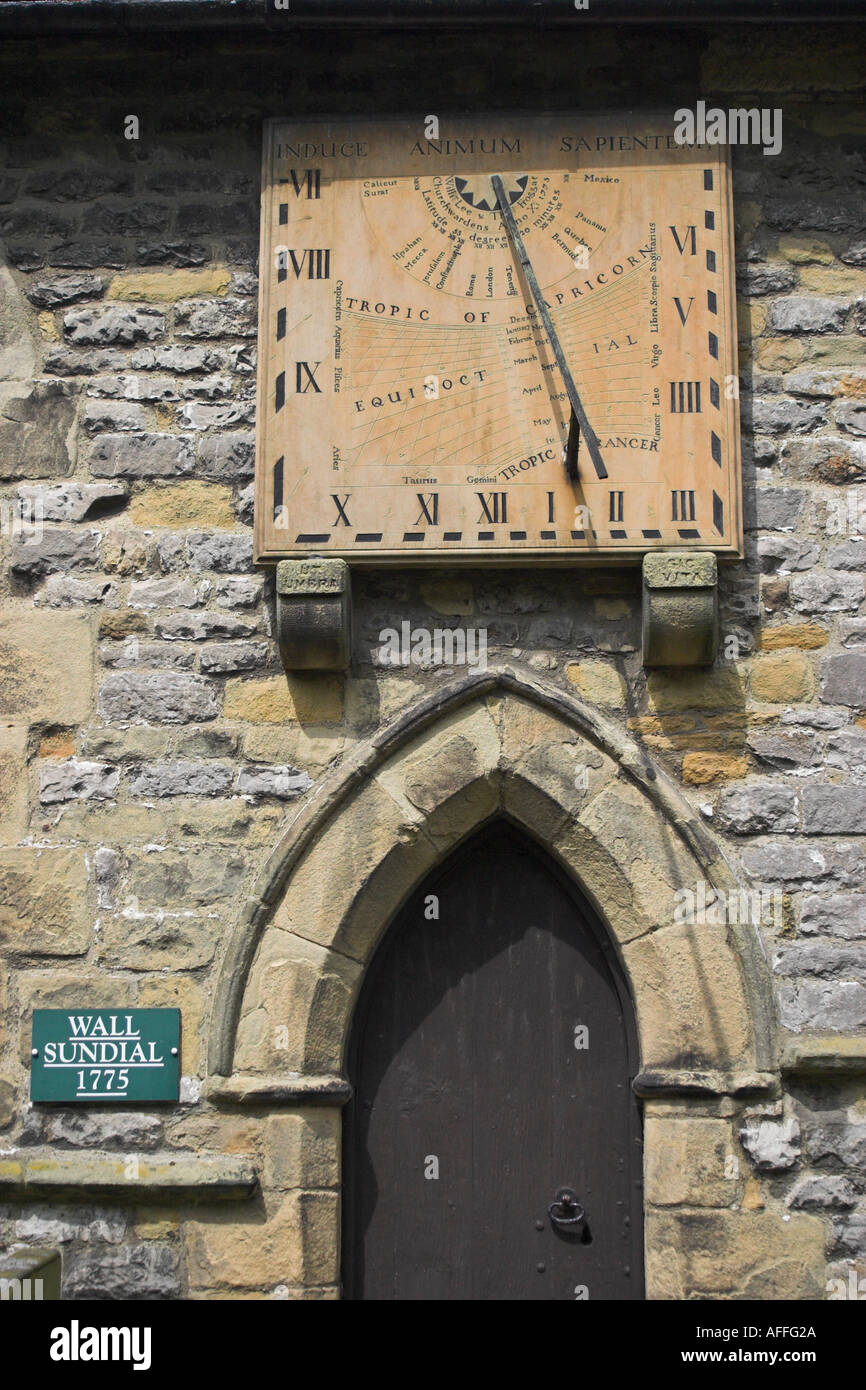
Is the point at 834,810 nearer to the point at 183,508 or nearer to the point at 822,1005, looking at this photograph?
the point at 822,1005

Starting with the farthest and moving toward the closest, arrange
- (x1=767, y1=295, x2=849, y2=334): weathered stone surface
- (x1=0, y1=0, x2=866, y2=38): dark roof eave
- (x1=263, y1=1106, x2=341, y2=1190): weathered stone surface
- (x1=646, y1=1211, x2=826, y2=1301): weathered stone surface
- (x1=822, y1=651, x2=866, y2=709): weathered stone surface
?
(x1=767, y1=295, x2=849, y2=334): weathered stone surface → (x1=0, y1=0, x2=866, y2=38): dark roof eave → (x1=822, y1=651, x2=866, y2=709): weathered stone surface → (x1=263, y1=1106, x2=341, y2=1190): weathered stone surface → (x1=646, y1=1211, x2=826, y2=1301): weathered stone surface

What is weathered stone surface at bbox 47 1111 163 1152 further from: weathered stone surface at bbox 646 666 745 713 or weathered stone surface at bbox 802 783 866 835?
weathered stone surface at bbox 802 783 866 835

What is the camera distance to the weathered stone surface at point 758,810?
12.7 ft

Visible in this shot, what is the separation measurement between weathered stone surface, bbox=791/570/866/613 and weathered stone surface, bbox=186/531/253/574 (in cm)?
165

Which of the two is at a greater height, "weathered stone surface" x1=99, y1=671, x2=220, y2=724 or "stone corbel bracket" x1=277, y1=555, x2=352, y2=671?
"stone corbel bracket" x1=277, y1=555, x2=352, y2=671

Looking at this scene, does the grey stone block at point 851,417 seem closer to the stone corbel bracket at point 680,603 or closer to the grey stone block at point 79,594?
the stone corbel bracket at point 680,603

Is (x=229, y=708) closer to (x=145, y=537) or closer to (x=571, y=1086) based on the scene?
(x=145, y=537)

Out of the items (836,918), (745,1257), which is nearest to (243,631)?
(836,918)

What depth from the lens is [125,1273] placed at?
3664 mm

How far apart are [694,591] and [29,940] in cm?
217

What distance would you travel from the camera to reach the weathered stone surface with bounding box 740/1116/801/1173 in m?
3.65

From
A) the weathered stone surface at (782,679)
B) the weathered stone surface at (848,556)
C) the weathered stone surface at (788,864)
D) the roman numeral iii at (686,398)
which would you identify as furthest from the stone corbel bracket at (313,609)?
the weathered stone surface at (848,556)

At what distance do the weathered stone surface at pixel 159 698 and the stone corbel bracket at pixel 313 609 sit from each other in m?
0.29

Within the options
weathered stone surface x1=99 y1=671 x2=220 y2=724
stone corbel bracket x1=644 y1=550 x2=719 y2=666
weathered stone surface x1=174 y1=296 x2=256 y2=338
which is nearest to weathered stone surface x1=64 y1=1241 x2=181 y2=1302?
weathered stone surface x1=99 y1=671 x2=220 y2=724
